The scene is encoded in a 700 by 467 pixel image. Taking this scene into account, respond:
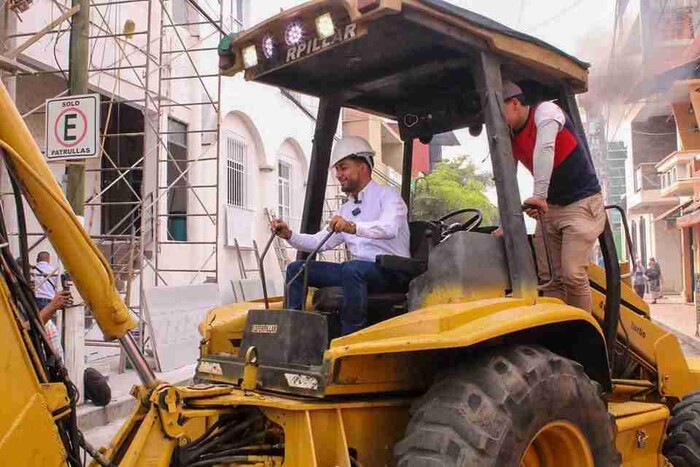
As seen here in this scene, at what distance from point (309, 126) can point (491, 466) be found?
779 inches

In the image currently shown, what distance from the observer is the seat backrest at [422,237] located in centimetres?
439

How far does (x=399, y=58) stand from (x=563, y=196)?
1.25m

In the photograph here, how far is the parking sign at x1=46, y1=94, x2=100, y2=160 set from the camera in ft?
25.1

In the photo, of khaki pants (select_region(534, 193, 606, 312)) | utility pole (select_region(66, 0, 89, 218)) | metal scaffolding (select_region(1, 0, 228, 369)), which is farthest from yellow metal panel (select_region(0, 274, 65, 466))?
metal scaffolding (select_region(1, 0, 228, 369))

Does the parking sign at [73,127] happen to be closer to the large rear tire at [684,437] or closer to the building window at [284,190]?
the large rear tire at [684,437]

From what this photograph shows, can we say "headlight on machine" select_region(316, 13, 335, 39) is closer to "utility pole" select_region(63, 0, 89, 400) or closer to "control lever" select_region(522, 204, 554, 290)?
"control lever" select_region(522, 204, 554, 290)

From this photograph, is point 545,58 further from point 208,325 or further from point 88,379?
point 88,379

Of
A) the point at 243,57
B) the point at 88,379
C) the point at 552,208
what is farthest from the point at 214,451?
the point at 88,379

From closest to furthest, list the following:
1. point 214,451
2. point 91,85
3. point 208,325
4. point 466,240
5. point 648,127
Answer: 1. point 214,451
2. point 466,240
3. point 208,325
4. point 91,85
5. point 648,127

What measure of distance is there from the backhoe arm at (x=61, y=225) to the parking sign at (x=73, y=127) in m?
5.12

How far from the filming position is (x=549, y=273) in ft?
14.4

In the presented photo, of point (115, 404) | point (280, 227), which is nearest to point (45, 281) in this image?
point (115, 404)

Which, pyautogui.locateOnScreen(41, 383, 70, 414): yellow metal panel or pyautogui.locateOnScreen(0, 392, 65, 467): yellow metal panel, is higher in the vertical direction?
pyautogui.locateOnScreen(41, 383, 70, 414): yellow metal panel

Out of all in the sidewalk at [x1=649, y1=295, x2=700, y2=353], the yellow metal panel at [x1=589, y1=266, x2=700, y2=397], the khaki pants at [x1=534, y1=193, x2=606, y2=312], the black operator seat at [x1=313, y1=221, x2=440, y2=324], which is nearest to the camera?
the black operator seat at [x1=313, y1=221, x2=440, y2=324]
